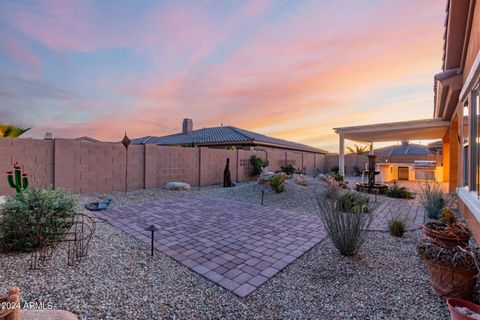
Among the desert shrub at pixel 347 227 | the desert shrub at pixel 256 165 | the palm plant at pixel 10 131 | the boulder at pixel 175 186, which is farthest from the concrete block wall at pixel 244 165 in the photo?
the desert shrub at pixel 347 227

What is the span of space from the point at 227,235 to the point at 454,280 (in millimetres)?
3049

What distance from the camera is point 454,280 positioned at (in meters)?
2.10

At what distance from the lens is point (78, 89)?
8062 mm

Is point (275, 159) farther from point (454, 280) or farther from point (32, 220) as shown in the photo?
point (32, 220)

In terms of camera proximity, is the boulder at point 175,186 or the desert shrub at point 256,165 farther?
the desert shrub at point 256,165

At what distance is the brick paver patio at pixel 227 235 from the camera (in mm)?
2893

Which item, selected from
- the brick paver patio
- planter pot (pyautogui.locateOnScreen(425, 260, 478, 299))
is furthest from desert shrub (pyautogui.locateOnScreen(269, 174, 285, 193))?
planter pot (pyautogui.locateOnScreen(425, 260, 478, 299))

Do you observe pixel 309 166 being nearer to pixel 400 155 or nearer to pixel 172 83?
pixel 400 155

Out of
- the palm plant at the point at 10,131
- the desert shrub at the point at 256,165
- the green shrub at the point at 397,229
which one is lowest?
the green shrub at the point at 397,229

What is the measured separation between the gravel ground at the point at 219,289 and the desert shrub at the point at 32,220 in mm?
205

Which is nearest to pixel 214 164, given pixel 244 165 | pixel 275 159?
pixel 244 165

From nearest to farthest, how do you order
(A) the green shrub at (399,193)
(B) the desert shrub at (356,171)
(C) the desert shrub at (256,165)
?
(A) the green shrub at (399,193) < (C) the desert shrub at (256,165) < (B) the desert shrub at (356,171)

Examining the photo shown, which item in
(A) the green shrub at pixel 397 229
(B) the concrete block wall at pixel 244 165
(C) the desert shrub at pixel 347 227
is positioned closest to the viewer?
(C) the desert shrub at pixel 347 227

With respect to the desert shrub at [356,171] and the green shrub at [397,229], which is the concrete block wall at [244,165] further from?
the desert shrub at [356,171]
